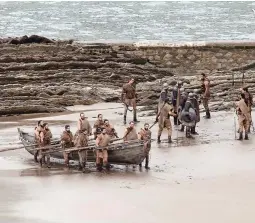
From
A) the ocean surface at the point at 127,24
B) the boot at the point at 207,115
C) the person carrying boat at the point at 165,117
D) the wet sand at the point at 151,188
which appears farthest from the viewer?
the ocean surface at the point at 127,24

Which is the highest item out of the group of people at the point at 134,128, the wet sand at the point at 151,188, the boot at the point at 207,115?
the group of people at the point at 134,128

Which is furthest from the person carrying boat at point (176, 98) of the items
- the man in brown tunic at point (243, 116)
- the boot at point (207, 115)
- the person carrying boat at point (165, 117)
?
the man in brown tunic at point (243, 116)

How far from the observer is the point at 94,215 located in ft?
54.4

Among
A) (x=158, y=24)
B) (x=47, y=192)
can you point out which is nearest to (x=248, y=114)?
(x=47, y=192)

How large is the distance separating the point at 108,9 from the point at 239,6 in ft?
73.8

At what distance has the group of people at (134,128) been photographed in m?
20.4

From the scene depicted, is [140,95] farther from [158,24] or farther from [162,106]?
[158,24]

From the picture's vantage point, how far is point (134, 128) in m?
21.5

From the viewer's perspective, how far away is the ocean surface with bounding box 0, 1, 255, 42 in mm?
69812

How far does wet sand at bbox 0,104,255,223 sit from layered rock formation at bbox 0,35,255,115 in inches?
295

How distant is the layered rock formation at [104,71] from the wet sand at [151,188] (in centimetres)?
749

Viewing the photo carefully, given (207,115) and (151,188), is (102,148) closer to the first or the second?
(151,188)

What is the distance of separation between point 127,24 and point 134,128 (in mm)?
64695

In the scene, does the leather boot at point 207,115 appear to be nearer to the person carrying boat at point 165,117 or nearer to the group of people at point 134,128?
the group of people at point 134,128
